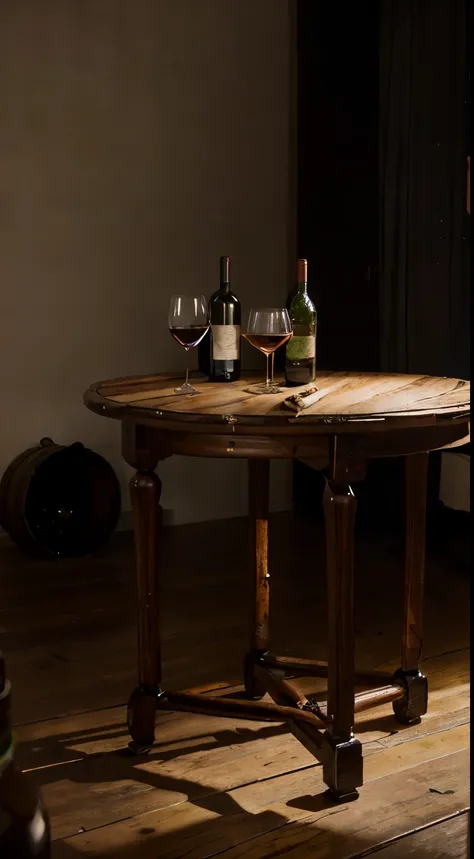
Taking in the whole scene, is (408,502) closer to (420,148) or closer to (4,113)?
(420,148)

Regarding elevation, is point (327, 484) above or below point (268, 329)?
below

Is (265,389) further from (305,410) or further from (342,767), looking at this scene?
(342,767)

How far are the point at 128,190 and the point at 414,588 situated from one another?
2.74m

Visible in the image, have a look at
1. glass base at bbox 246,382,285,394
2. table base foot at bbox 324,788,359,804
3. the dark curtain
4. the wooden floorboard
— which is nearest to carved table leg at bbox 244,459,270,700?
glass base at bbox 246,382,285,394

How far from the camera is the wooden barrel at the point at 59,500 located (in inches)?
168

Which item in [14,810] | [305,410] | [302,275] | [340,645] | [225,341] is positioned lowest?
[340,645]

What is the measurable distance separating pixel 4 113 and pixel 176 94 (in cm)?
84

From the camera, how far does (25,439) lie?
180 inches

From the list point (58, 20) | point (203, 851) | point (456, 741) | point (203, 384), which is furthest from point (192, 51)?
point (203, 851)

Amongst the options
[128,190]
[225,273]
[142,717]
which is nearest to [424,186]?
[128,190]

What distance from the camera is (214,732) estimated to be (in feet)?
8.79

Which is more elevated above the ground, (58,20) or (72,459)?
(58,20)

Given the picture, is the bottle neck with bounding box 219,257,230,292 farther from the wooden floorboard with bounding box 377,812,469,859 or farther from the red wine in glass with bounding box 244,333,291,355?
the wooden floorboard with bounding box 377,812,469,859

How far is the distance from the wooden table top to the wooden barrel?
1.69 metres
